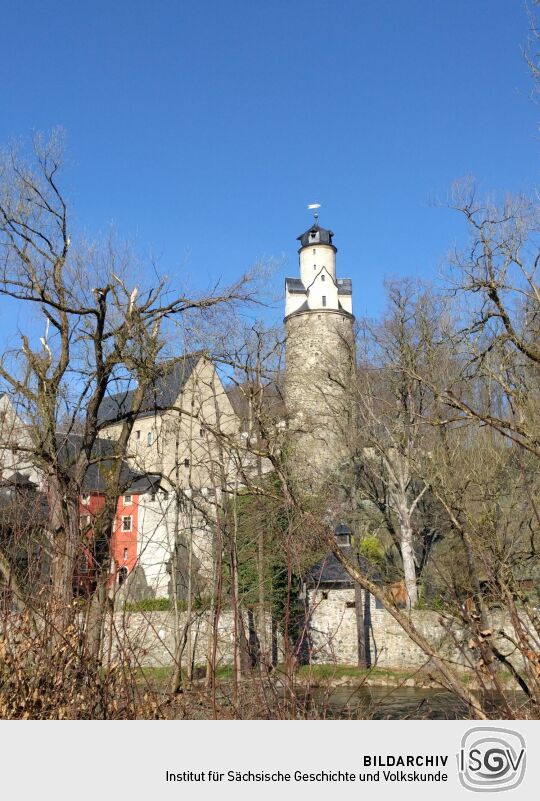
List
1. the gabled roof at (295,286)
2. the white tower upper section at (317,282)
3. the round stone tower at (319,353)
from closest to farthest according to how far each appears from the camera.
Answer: the round stone tower at (319,353) → the white tower upper section at (317,282) → the gabled roof at (295,286)

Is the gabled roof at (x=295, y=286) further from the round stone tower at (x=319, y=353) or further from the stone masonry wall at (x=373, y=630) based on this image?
the stone masonry wall at (x=373, y=630)

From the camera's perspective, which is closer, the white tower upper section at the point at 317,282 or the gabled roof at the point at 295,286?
the white tower upper section at the point at 317,282

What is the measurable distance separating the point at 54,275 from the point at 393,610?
7900 millimetres

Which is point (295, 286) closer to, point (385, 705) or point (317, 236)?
point (317, 236)

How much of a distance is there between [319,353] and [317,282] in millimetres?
5164

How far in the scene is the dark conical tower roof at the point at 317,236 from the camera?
41.0 meters

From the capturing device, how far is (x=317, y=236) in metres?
41.2

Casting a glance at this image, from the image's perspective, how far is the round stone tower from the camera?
2912 cm

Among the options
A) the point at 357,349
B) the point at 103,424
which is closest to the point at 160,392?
the point at 103,424
